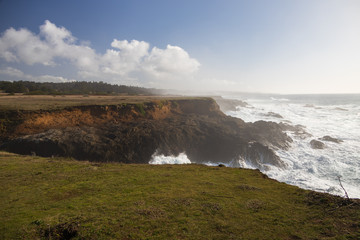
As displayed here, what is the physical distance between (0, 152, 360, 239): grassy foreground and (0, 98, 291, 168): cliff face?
9.18 m

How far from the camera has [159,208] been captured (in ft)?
21.3

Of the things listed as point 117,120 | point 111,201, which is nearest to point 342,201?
point 111,201

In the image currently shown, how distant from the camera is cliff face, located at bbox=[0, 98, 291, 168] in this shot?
1866 centimetres

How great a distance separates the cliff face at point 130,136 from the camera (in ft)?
61.2

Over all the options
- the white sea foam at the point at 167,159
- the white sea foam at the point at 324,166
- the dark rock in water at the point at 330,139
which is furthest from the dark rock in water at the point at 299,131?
the white sea foam at the point at 167,159

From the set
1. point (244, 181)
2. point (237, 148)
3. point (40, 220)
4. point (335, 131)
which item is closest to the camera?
point (40, 220)

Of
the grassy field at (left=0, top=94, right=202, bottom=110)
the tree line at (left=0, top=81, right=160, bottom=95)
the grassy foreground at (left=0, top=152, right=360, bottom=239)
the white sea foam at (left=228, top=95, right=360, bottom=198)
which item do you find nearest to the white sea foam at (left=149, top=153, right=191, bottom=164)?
the white sea foam at (left=228, top=95, right=360, bottom=198)

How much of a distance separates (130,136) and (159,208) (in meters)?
18.1

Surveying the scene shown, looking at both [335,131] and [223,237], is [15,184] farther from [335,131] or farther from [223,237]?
[335,131]

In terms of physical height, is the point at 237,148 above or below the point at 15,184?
below

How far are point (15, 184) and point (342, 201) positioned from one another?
14382 mm

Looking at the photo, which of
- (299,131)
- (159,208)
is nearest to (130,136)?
(159,208)

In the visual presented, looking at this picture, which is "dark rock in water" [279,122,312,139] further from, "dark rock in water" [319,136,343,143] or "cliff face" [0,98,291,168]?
"cliff face" [0,98,291,168]

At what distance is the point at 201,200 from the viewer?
24.0 ft
